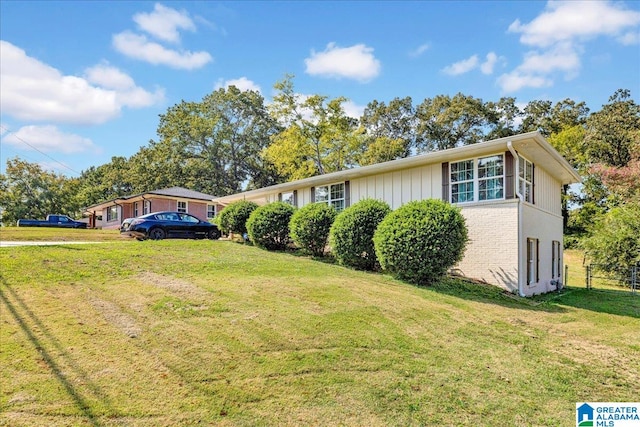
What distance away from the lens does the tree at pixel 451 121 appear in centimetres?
3450

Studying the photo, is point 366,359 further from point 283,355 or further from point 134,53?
point 134,53

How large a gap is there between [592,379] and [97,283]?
8.24 m

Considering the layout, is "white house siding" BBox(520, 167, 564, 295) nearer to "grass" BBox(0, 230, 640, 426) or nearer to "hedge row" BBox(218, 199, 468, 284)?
"hedge row" BBox(218, 199, 468, 284)

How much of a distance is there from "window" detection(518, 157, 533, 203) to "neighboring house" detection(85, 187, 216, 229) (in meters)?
21.6

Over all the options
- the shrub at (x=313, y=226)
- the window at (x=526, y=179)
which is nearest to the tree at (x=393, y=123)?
the shrub at (x=313, y=226)

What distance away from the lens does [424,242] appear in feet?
32.4

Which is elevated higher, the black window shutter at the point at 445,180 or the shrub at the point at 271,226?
the black window shutter at the point at 445,180

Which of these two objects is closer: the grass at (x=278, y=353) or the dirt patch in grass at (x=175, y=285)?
the grass at (x=278, y=353)

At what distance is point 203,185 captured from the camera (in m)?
41.7

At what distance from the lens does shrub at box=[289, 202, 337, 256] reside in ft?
44.9

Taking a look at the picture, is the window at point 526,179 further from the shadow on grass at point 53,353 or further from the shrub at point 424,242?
the shadow on grass at point 53,353

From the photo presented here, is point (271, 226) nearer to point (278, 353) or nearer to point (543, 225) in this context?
point (543, 225)

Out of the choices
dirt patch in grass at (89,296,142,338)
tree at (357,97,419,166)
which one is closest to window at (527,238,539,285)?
dirt patch in grass at (89,296,142,338)

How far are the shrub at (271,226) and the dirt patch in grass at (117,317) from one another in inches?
357
